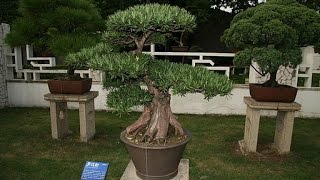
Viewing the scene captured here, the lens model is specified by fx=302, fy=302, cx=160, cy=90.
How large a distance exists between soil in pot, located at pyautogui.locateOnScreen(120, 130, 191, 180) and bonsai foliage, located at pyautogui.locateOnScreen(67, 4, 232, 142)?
78mm

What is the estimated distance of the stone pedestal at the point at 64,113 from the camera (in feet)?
12.9

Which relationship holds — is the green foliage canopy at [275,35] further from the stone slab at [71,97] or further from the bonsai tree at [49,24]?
the stone slab at [71,97]

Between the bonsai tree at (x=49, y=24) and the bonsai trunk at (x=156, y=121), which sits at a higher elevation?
the bonsai tree at (x=49, y=24)

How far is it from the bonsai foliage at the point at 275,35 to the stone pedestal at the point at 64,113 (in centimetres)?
204

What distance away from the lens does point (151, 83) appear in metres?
1.95

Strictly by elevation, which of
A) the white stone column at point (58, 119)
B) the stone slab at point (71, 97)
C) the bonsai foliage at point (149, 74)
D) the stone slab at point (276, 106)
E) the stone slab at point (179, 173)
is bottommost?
the white stone column at point (58, 119)

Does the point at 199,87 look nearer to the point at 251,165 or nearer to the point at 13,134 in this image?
the point at 251,165

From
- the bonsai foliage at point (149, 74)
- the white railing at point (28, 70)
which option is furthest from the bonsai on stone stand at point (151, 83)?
the white railing at point (28, 70)

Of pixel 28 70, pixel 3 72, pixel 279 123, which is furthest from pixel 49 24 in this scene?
pixel 279 123

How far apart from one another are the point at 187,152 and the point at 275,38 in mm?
1668

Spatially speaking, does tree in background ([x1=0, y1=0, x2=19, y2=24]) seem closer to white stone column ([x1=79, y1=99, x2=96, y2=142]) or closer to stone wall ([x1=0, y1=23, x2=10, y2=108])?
stone wall ([x1=0, y1=23, x2=10, y2=108])

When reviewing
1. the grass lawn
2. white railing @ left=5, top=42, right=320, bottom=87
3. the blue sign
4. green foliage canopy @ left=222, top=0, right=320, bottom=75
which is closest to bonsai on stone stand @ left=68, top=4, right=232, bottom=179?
the blue sign

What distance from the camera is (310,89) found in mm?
5164

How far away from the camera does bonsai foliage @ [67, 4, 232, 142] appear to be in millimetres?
1700
